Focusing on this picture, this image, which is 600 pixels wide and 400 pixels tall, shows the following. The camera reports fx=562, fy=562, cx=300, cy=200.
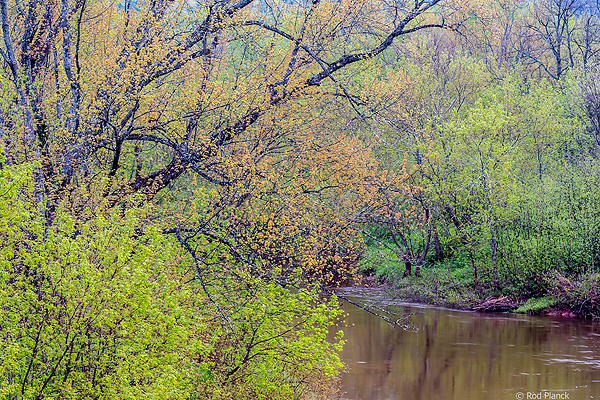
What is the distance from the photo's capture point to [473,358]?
16.1 m

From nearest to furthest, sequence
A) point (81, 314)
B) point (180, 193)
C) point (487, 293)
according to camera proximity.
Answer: point (81, 314) < point (180, 193) < point (487, 293)

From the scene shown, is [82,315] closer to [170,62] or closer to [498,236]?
[170,62]

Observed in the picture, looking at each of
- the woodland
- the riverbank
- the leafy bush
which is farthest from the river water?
the leafy bush

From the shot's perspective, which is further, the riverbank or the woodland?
the riverbank

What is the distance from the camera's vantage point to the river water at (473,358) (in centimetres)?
1330

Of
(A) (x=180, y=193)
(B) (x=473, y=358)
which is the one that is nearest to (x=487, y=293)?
(B) (x=473, y=358)

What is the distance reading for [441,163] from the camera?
81.8 feet

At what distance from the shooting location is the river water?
13305 millimetres

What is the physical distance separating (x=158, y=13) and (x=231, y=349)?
18.0 ft

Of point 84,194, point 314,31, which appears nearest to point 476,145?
point 314,31

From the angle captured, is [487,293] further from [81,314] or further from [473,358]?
[81,314]

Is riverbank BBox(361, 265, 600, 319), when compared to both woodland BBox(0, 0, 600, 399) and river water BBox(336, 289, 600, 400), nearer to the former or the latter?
woodland BBox(0, 0, 600, 399)

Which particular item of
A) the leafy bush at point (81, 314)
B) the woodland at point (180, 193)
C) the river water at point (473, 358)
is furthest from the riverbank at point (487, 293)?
the leafy bush at point (81, 314)

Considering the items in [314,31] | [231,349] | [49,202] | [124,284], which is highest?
[314,31]
